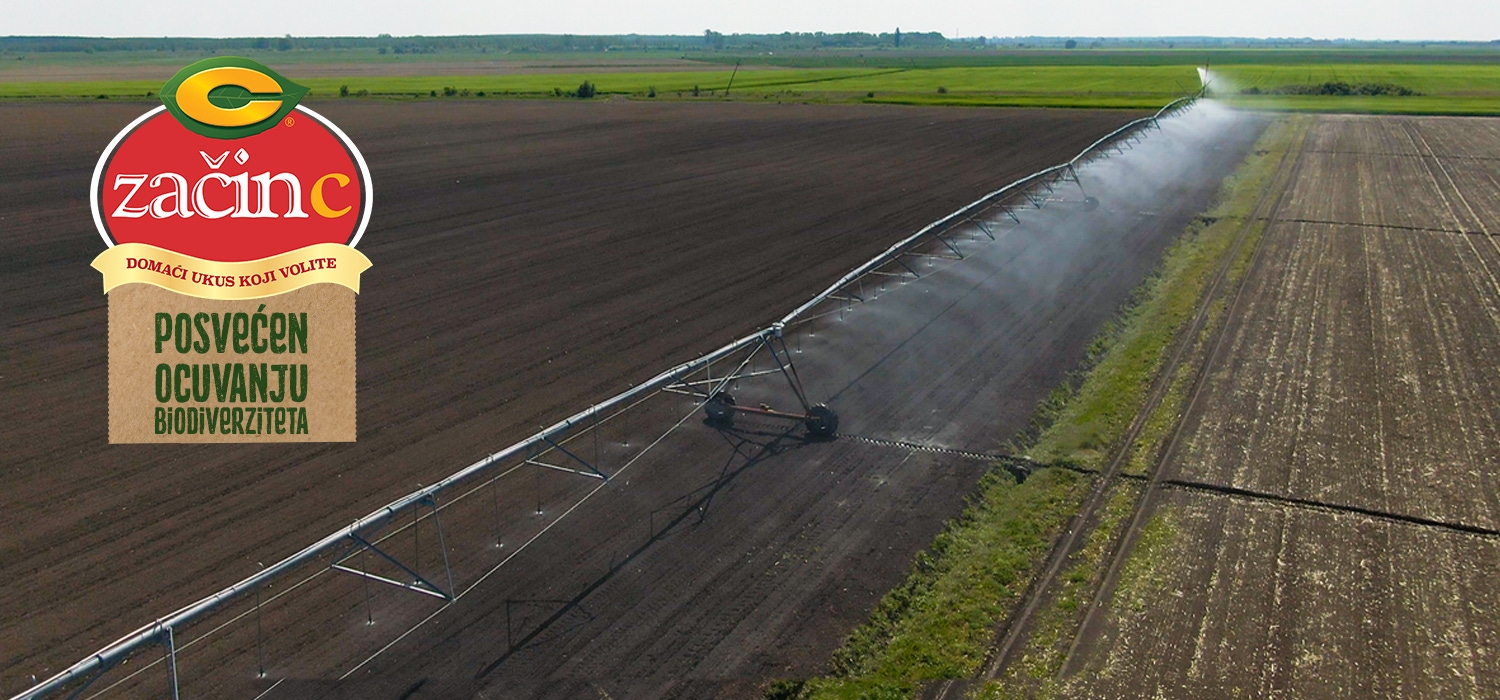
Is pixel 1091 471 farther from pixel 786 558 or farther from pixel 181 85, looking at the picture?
pixel 181 85

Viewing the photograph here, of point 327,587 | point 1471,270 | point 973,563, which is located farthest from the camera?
point 1471,270

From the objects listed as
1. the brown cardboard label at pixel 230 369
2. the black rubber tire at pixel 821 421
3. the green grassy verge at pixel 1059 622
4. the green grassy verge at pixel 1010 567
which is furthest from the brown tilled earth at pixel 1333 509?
the brown cardboard label at pixel 230 369

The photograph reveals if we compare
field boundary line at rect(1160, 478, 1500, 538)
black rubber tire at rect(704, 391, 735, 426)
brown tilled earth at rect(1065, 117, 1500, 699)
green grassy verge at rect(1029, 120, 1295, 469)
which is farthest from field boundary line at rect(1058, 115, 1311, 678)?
black rubber tire at rect(704, 391, 735, 426)

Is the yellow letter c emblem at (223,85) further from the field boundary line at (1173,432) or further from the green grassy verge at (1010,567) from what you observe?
the field boundary line at (1173,432)

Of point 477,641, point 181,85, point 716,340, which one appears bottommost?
point 477,641

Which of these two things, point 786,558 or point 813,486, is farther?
point 813,486

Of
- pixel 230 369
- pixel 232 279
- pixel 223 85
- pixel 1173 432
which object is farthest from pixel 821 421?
pixel 232 279

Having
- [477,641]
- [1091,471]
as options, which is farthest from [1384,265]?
[477,641]

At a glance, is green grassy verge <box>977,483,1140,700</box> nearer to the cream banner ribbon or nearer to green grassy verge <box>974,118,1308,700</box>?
green grassy verge <box>974,118,1308,700</box>
